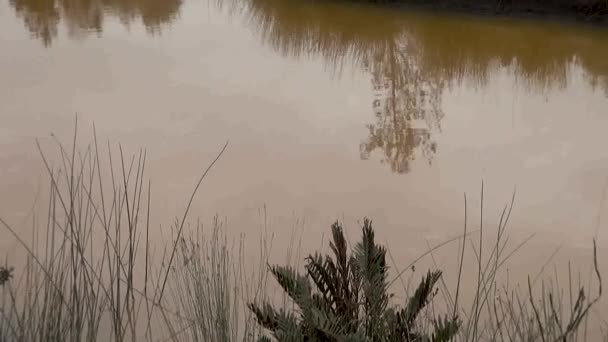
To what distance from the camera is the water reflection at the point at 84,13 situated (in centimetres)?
625

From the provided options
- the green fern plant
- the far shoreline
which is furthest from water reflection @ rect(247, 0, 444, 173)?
the green fern plant

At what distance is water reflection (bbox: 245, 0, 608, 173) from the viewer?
4.16 m

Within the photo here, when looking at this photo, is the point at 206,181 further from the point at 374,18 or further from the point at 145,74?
the point at 374,18

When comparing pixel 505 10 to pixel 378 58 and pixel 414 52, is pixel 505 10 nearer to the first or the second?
pixel 414 52

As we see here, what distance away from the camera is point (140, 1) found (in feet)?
25.0

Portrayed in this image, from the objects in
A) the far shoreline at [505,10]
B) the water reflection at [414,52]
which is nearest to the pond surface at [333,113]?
the water reflection at [414,52]

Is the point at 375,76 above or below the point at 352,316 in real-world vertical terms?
below

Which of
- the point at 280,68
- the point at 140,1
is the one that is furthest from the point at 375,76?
the point at 140,1

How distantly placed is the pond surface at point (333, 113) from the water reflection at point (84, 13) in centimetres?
4

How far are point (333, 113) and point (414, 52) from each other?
1.55 meters

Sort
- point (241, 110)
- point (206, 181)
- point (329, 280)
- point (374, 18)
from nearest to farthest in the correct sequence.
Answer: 1. point (329, 280)
2. point (206, 181)
3. point (241, 110)
4. point (374, 18)

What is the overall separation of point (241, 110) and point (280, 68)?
996 millimetres

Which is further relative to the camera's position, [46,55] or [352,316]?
[46,55]

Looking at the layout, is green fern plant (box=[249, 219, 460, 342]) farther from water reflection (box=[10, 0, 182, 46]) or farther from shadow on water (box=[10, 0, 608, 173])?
water reflection (box=[10, 0, 182, 46])
